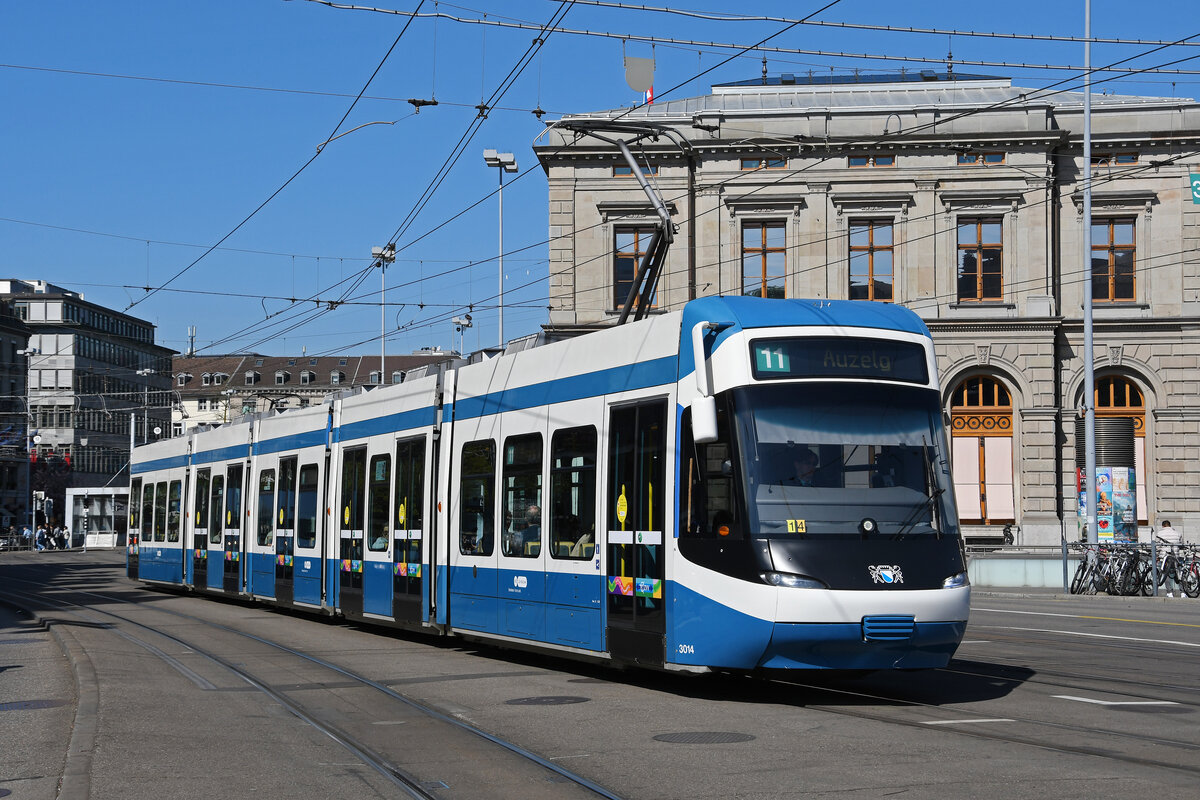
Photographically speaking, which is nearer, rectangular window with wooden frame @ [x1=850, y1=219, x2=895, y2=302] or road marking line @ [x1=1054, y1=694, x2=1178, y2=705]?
road marking line @ [x1=1054, y1=694, x2=1178, y2=705]

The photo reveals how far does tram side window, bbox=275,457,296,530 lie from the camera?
75.8 ft

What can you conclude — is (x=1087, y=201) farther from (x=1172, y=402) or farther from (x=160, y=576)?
(x=160, y=576)

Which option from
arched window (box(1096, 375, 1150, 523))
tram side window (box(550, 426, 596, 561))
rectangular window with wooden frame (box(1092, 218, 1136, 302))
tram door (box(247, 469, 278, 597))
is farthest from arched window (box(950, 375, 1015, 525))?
tram side window (box(550, 426, 596, 561))

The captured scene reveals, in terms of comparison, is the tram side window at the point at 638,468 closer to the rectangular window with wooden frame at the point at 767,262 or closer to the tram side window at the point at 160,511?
the tram side window at the point at 160,511

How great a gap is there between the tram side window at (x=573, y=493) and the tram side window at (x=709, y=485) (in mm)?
1641

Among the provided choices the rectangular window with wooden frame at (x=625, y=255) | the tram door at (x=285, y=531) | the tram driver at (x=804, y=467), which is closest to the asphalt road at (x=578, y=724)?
the tram driver at (x=804, y=467)

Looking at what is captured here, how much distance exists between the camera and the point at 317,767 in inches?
344

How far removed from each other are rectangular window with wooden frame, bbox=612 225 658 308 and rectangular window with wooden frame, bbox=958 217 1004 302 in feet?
33.4

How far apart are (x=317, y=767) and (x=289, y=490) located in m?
15.1

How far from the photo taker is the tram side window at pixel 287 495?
23.1 metres

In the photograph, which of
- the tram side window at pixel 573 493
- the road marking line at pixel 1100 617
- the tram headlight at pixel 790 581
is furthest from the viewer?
the road marking line at pixel 1100 617

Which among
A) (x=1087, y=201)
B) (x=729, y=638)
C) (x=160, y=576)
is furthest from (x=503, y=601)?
(x=1087, y=201)

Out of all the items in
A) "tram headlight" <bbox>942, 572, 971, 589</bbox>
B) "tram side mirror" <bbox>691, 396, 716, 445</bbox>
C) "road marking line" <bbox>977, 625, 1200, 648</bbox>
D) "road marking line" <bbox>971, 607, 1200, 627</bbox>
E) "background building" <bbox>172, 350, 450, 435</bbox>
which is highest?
"background building" <bbox>172, 350, 450, 435</bbox>

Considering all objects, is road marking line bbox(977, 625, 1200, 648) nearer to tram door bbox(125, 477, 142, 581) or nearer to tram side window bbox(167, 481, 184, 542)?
tram side window bbox(167, 481, 184, 542)
